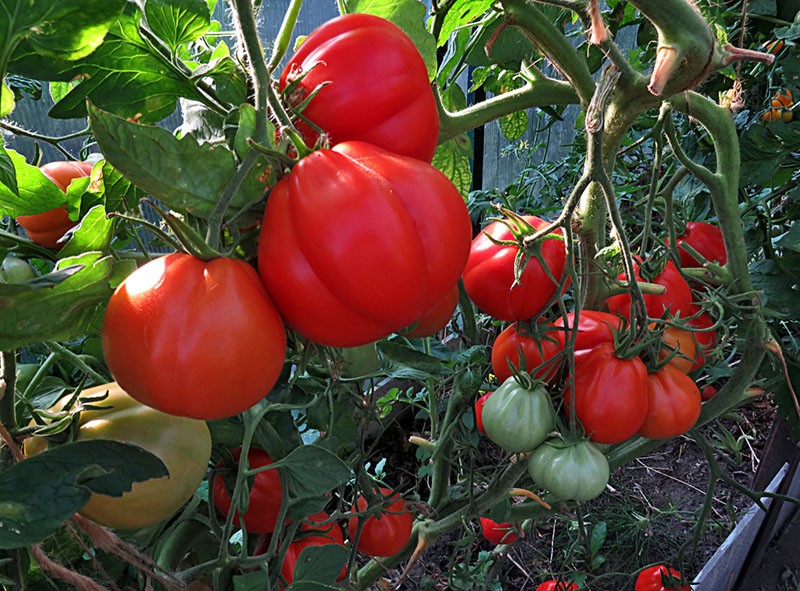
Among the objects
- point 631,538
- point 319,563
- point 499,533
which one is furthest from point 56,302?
point 631,538

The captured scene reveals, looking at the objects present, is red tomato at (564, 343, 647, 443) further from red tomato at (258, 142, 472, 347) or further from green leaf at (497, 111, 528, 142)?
green leaf at (497, 111, 528, 142)

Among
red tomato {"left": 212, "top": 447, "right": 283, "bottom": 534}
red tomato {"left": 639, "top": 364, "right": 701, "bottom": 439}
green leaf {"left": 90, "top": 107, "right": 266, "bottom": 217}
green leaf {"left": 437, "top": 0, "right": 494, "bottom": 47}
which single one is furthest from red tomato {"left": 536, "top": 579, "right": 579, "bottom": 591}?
green leaf {"left": 90, "top": 107, "right": 266, "bottom": 217}

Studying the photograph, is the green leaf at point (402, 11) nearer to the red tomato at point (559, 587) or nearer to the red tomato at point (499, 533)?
the red tomato at point (499, 533)

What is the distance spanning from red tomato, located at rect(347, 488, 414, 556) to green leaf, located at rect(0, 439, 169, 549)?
0.49 metres

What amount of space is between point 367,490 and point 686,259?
1.62 ft

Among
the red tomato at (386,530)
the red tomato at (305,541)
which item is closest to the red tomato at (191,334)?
the red tomato at (305,541)

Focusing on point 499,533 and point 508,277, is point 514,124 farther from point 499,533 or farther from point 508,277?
point 499,533

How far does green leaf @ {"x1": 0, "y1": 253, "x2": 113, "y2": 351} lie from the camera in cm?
29

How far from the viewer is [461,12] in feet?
1.73

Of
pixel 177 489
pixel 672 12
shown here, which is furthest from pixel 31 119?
pixel 672 12

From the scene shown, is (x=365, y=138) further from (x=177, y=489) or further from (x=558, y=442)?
(x=558, y=442)

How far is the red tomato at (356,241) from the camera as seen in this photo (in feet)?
0.93

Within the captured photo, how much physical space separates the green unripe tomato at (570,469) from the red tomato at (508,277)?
13 centimetres

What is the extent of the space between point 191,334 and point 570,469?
Result: 0.40 meters
